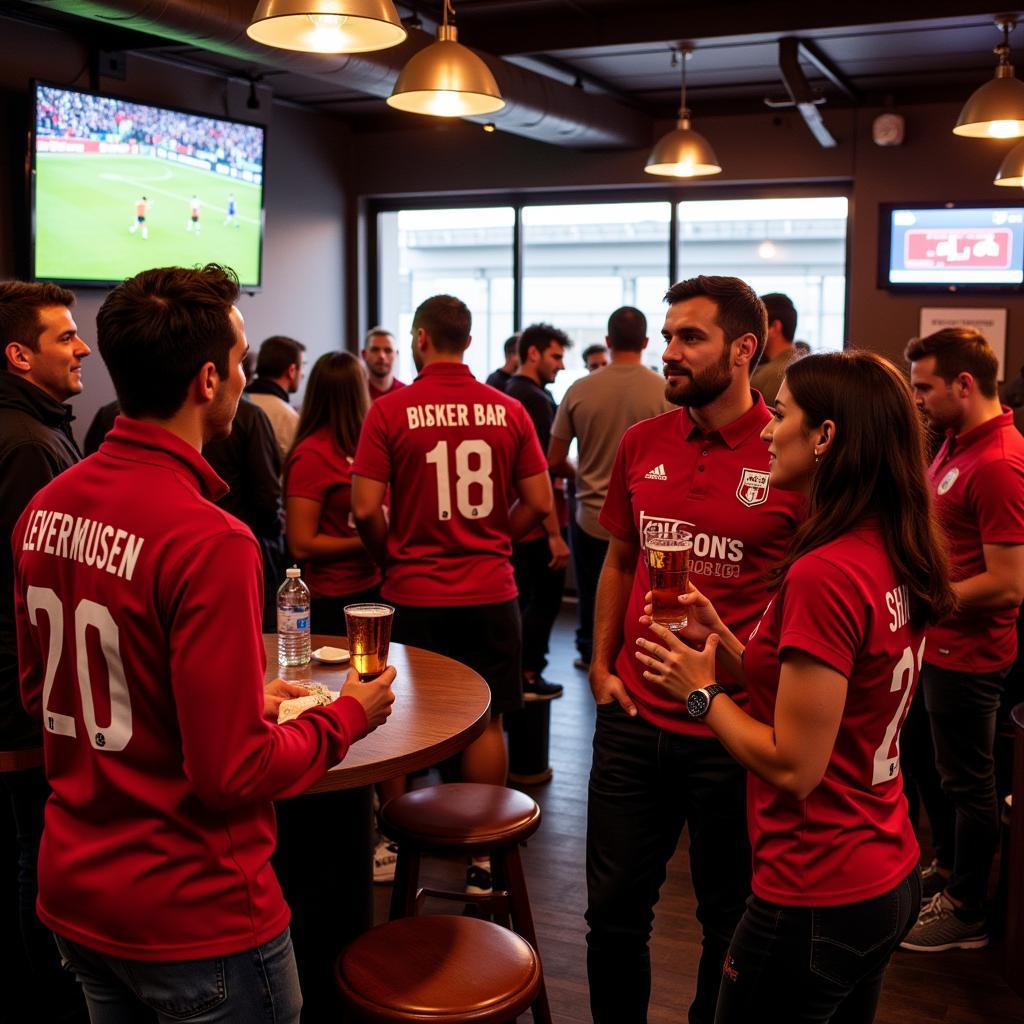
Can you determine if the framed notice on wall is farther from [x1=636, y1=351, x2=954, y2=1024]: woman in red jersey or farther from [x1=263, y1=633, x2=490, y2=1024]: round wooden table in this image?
[x1=636, y1=351, x2=954, y2=1024]: woman in red jersey

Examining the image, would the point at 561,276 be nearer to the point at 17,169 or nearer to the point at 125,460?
the point at 17,169

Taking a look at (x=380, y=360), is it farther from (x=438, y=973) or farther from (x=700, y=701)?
(x=700, y=701)

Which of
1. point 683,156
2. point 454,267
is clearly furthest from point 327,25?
point 454,267

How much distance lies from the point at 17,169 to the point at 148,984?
16.6ft

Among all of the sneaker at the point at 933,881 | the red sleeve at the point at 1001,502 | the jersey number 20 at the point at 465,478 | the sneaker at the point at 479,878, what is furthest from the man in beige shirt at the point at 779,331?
the sneaker at the point at 479,878

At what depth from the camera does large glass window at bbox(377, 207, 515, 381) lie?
8.54 m

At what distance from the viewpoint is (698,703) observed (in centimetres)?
177

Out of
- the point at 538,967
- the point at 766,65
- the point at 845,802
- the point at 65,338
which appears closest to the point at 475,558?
the point at 65,338

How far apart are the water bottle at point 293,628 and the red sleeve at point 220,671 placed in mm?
1178

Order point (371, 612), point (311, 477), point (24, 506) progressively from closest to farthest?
point (371, 612)
point (24, 506)
point (311, 477)

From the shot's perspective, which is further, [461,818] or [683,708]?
[461,818]

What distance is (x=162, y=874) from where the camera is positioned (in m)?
1.44

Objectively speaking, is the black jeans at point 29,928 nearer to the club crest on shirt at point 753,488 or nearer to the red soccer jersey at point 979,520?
the club crest on shirt at point 753,488

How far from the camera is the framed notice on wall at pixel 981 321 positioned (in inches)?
271
